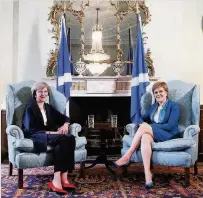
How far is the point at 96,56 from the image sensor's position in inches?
172

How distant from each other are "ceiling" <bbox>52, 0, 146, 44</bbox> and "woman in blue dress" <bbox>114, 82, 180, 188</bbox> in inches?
59.7

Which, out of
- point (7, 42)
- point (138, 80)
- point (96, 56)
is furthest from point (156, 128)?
point (7, 42)

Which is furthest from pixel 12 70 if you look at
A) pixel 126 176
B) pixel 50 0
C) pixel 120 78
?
pixel 126 176

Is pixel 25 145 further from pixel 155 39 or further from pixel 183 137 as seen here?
pixel 155 39

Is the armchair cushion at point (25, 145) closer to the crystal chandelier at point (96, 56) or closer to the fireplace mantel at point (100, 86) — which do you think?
the fireplace mantel at point (100, 86)

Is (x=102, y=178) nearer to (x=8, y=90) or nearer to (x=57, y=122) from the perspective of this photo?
(x=57, y=122)

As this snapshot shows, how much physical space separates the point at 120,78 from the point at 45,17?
4.61 feet

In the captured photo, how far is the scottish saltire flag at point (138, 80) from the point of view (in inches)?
156

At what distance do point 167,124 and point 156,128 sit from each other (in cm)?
12

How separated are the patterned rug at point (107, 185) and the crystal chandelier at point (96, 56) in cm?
147

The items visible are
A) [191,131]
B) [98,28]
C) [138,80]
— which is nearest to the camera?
[191,131]

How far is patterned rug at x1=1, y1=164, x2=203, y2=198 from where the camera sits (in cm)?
259

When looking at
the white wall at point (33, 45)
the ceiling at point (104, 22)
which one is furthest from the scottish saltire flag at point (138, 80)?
the white wall at point (33, 45)

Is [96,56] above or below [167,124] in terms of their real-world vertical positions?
above
